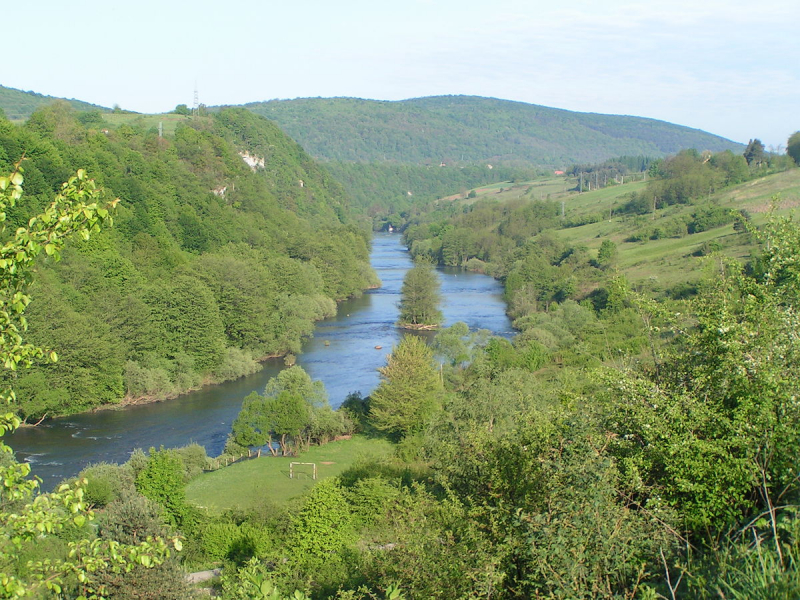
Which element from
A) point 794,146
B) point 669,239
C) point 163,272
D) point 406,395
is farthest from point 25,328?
point 794,146

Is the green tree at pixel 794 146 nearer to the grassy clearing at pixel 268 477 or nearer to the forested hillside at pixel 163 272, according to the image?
the forested hillside at pixel 163 272

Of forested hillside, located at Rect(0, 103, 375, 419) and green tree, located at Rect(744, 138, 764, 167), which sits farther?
green tree, located at Rect(744, 138, 764, 167)

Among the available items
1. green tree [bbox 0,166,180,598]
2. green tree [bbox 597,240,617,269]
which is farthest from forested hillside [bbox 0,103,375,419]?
A: green tree [bbox 0,166,180,598]

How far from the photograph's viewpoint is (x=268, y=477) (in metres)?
26.7

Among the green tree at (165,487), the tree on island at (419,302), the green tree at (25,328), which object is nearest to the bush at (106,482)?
the green tree at (165,487)

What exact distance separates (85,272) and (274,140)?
7641 cm

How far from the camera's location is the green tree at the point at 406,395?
30.9 meters

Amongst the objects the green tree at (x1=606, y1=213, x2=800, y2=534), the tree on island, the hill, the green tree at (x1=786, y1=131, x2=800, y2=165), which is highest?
the hill

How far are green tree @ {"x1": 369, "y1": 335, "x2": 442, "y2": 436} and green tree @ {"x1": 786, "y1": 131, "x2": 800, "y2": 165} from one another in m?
69.5

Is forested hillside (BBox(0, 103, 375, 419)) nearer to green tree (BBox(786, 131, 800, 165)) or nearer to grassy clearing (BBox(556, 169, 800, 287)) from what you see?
grassy clearing (BBox(556, 169, 800, 287))

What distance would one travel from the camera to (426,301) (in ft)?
189

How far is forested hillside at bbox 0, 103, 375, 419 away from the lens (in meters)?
37.9

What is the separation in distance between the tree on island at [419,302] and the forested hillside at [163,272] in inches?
294

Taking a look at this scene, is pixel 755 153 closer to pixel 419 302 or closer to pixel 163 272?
pixel 419 302
